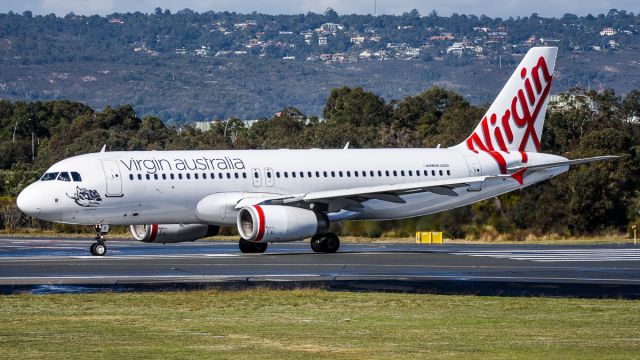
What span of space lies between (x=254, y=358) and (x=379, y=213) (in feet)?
82.2

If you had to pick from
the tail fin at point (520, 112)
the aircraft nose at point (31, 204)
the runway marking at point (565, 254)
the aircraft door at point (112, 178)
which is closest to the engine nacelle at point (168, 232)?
the aircraft door at point (112, 178)

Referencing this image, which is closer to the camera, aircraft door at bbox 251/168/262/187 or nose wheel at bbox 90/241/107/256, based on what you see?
nose wheel at bbox 90/241/107/256

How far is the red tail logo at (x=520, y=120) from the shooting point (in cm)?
4512

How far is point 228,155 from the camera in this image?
40.3m

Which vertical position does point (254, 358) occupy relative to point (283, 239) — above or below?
above

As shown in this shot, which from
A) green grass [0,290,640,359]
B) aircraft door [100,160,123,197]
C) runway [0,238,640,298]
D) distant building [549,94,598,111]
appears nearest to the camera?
green grass [0,290,640,359]

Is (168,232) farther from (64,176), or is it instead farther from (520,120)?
(520,120)

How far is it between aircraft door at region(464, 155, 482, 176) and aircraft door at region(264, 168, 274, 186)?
7.13 m

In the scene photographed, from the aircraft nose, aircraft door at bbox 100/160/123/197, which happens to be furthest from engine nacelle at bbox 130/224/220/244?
the aircraft nose

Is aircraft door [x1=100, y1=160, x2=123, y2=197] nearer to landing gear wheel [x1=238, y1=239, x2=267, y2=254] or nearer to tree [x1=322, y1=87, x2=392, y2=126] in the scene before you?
landing gear wheel [x1=238, y1=239, x2=267, y2=254]

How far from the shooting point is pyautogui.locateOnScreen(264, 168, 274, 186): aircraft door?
40031 millimetres

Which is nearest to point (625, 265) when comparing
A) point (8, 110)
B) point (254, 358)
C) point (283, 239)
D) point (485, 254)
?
point (485, 254)

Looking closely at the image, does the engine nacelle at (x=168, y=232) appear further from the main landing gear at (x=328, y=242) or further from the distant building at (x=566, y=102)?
the distant building at (x=566, y=102)

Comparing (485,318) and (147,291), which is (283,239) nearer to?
(147,291)
